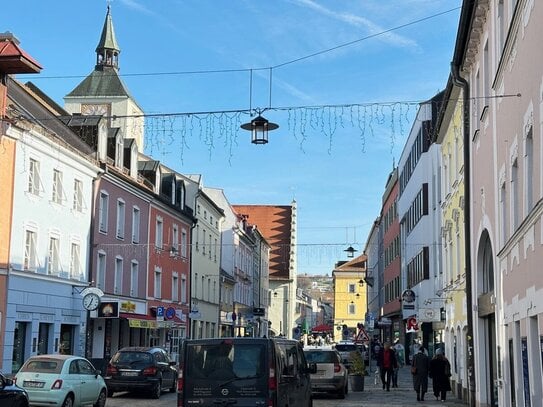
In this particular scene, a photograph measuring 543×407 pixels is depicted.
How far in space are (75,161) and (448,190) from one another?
15275mm

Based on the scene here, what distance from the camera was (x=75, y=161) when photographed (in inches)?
1312

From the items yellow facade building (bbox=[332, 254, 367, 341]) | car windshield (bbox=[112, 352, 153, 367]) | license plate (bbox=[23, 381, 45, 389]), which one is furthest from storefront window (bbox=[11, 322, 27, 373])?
yellow facade building (bbox=[332, 254, 367, 341])

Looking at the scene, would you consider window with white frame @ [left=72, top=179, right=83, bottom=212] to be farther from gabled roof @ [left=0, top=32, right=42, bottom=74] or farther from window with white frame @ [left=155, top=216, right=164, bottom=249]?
window with white frame @ [left=155, top=216, right=164, bottom=249]

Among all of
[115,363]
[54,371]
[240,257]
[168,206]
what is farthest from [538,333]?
[240,257]

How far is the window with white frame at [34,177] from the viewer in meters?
29.8

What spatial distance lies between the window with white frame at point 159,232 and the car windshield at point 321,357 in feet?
65.9

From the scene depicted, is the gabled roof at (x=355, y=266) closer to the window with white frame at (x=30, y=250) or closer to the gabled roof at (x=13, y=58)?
the window with white frame at (x=30, y=250)

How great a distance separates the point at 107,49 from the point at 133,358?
4604 cm

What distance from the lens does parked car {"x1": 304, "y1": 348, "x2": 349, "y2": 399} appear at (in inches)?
1046

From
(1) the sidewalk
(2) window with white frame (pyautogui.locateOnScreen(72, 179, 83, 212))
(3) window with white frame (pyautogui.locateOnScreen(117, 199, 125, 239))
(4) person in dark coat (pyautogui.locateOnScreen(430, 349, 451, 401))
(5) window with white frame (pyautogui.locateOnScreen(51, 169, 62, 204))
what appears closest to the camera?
(1) the sidewalk

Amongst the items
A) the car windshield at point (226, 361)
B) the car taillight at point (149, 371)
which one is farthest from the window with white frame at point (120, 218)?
the car windshield at point (226, 361)

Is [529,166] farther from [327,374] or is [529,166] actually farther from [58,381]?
[327,374]

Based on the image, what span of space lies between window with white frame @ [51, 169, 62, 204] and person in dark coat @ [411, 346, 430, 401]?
15.6 metres

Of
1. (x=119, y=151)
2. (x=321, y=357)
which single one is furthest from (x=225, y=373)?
(x=119, y=151)
